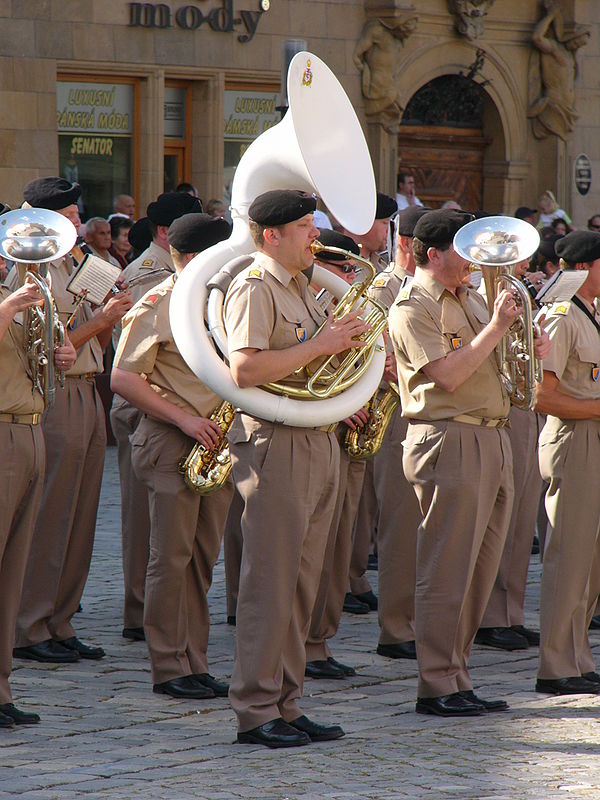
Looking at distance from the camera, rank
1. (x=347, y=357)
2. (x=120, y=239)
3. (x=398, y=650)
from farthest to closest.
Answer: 1. (x=120, y=239)
2. (x=398, y=650)
3. (x=347, y=357)

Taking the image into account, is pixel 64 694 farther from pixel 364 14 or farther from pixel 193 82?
pixel 364 14

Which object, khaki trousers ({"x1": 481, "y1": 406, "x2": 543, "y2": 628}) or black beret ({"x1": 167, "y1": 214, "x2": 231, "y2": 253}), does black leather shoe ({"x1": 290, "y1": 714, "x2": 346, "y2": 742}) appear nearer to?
black beret ({"x1": 167, "y1": 214, "x2": 231, "y2": 253})

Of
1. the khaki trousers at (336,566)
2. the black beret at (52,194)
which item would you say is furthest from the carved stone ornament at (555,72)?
the black beret at (52,194)

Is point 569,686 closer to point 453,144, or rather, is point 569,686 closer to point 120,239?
point 120,239

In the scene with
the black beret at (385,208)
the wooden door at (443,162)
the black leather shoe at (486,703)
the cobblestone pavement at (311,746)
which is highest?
the wooden door at (443,162)

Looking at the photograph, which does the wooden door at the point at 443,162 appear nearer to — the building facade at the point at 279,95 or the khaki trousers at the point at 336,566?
the building facade at the point at 279,95

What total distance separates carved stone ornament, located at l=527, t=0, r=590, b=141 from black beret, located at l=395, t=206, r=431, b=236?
1384 centimetres

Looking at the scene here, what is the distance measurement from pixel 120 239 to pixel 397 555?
7.18 meters

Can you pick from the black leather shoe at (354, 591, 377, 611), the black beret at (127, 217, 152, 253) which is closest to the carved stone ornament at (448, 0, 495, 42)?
the black beret at (127, 217, 152, 253)

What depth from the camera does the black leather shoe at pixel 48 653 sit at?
796 cm

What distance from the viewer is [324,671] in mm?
7742

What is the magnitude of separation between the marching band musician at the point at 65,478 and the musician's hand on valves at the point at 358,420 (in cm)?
123

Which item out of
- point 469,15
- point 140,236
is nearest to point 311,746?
point 140,236

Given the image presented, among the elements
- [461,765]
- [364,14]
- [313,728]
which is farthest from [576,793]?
[364,14]
